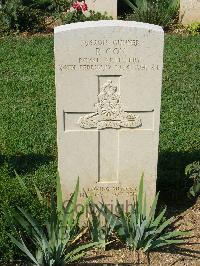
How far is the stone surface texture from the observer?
34.2 feet

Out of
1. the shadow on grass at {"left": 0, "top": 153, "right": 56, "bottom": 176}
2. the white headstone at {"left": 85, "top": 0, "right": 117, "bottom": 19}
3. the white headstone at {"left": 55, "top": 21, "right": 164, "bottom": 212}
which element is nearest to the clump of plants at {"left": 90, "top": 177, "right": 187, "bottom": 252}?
the white headstone at {"left": 55, "top": 21, "right": 164, "bottom": 212}

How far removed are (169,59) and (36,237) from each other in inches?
206

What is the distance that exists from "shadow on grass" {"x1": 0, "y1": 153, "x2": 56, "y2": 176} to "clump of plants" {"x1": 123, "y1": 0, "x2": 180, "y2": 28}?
488 centimetres

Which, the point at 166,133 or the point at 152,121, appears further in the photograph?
the point at 166,133

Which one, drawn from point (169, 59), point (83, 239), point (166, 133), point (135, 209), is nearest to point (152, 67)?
point (135, 209)

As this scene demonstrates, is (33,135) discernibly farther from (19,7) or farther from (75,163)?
(19,7)

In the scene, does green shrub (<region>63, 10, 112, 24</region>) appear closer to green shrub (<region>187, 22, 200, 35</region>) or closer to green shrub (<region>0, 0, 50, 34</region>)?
green shrub (<region>0, 0, 50, 34</region>)

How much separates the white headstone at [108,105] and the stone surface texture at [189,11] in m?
6.28

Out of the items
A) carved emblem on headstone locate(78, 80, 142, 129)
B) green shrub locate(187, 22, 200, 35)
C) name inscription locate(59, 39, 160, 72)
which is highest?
green shrub locate(187, 22, 200, 35)

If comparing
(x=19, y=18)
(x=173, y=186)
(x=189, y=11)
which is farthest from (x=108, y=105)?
(x=189, y=11)

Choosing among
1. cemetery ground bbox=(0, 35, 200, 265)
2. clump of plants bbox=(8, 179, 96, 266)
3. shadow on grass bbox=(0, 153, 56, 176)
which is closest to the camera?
clump of plants bbox=(8, 179, 96, 266)

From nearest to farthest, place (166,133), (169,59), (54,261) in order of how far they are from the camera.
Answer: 1. (54,261)
2. (166,133)
3. (169,59)

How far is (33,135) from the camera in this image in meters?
6.53

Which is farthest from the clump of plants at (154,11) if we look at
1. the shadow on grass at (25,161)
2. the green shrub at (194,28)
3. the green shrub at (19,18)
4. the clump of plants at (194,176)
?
the clump of plants at (194,176)
